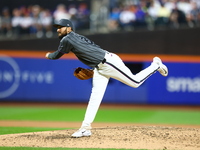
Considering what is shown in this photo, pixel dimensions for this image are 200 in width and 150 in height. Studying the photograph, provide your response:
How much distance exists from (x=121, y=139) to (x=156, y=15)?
931cm

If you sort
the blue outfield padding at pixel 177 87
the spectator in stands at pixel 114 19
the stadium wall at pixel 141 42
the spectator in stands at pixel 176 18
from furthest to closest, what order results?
the spectator in stands at pixel 114 19 → the stadium wall at pixel 141 42 → the spectator in stands at pixel 176 18 → the blue outfield padding at pixel 177 87

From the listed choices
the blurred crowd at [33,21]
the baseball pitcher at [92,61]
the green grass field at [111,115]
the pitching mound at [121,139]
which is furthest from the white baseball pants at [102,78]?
the blurred crowd at [33,21]

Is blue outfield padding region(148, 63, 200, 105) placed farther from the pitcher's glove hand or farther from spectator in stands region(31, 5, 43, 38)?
the pitcher's glove hand

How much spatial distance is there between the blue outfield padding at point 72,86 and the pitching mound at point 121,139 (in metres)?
6.31

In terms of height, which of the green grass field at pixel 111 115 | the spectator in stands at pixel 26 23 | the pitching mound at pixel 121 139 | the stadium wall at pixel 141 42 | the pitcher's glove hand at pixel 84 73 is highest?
the spectator in stands at pixel 26 23

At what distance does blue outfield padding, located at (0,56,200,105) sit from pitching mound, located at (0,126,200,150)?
631 cm

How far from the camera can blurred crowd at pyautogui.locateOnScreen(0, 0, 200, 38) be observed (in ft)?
48.0

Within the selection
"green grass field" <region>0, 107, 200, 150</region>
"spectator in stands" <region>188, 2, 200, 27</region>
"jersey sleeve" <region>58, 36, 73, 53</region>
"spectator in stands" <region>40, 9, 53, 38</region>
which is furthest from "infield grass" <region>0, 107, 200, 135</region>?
"jersey sleeve" <region>58, 36, 73, 53</region>

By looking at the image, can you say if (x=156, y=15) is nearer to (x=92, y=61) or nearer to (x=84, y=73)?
(x=84, y=73)

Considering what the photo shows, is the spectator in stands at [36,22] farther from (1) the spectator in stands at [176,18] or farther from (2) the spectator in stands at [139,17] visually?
(1) the spectator in stands at [176,18]

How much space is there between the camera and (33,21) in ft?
49.5

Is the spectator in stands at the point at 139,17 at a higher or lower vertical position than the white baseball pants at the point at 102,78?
higher

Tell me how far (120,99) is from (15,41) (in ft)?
16.6

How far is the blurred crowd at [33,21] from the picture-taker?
1508cm
